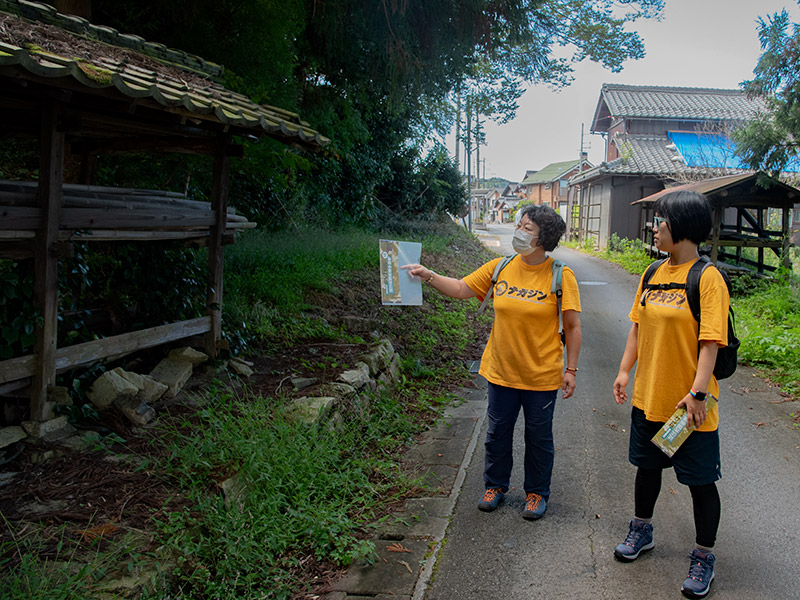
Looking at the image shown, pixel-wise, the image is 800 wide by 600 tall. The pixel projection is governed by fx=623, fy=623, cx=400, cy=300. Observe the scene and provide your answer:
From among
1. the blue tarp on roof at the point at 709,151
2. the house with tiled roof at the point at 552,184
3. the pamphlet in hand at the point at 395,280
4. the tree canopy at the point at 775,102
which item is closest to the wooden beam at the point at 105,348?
the pamphlet in hand at the point at 395,280

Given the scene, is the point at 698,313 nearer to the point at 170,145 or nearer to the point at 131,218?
the point at 131,218

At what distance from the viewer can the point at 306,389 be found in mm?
5637

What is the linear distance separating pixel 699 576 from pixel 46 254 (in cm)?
443

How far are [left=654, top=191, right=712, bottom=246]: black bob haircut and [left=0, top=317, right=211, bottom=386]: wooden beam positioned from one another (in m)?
4.05

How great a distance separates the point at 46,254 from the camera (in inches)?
168

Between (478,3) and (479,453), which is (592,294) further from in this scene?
(479,453)

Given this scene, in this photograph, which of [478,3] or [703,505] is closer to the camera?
[703,505]

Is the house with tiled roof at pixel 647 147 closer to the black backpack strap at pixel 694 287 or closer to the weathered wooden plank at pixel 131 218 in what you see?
the weathered wooden plank at pixel 131 218

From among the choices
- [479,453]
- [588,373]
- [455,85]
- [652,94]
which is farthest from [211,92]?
[652,94]

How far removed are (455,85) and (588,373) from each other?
592 centimetres

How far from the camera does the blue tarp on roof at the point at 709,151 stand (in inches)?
969

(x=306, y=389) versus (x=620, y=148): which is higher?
(x=620, y=148)

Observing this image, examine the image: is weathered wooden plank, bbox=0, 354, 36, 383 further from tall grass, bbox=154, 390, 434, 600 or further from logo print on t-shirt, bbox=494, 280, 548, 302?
logo print on t-shirt, bbox=494, 280, 548, 302

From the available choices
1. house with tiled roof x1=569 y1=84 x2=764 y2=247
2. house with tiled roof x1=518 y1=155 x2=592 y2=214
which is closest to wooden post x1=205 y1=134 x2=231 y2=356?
house with tiled roof x1=569 y1=84 x2=764 y2=247
